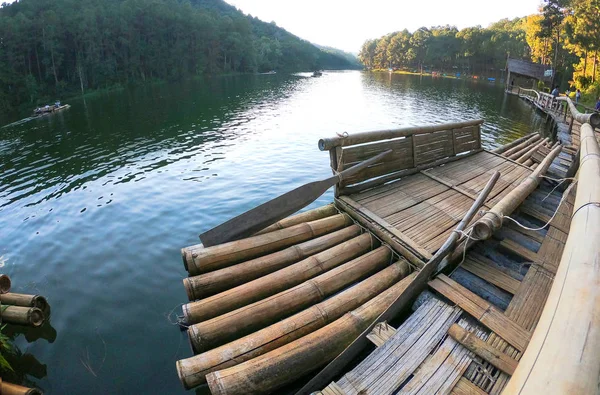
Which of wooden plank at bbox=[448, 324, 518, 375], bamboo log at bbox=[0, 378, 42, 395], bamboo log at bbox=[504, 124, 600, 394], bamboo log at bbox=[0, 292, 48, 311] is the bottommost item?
bamboo log at bbox=[0, 378, 42, 395]

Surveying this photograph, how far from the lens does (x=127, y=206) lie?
41.5 feet

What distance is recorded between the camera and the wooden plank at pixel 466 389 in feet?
11.1

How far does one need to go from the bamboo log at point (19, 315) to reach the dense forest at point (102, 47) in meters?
50.5

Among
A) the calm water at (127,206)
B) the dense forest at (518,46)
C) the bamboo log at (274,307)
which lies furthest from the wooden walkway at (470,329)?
the dense forest at (518,46)

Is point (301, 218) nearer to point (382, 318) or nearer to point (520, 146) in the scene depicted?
point (382, 318)

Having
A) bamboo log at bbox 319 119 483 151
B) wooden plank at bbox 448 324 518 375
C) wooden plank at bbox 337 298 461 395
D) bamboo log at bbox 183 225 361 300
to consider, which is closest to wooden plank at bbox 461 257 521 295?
wooden plank at bbox 337 298 461 395

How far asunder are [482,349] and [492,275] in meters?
1.81

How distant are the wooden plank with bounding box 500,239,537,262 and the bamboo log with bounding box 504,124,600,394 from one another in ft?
11.9

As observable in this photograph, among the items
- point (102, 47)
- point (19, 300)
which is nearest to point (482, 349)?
point (19, 300)

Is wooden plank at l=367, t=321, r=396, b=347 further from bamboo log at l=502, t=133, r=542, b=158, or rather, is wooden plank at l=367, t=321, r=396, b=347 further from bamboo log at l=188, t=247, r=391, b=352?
bamboo log at l=502, t=133, r=542, b=158

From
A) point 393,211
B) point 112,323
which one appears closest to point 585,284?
point 393,211

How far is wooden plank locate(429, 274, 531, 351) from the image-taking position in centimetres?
409

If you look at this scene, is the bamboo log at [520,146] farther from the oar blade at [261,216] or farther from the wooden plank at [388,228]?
the oar blade at [261,216]

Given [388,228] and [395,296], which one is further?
[388,228]
